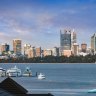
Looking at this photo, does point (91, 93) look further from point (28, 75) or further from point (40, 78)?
point (28, 75)

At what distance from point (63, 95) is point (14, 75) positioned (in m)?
68.0

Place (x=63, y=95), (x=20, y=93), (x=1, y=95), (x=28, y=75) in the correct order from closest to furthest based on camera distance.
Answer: (x=1, y=95), (x=20, y=93), (x=63, y=95), (x=28, y=75)

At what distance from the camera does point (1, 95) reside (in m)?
11.0

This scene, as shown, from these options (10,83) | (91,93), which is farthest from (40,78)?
(10,83)

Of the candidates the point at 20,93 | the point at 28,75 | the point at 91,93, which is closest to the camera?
the point at 20,93

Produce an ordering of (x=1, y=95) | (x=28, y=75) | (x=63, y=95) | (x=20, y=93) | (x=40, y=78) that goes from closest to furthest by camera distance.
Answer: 1. (x=1, y=95)
2. (x=20, y=93)
3. (x=63, y=95)
4. (x=40, y=78)
5. (x=28, y=75)

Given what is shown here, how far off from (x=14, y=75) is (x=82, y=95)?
66.1 meters

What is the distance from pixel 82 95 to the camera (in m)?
59.2

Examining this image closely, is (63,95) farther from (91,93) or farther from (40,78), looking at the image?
(40,78)

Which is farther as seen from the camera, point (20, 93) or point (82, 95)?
point (82, 95)

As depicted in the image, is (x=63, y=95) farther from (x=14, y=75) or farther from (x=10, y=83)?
(x=14, y=75)

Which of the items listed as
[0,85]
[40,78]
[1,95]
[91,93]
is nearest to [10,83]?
[0,85]

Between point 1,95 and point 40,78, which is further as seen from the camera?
point 40,78

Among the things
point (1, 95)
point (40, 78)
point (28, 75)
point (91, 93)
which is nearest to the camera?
point (1, 95)
